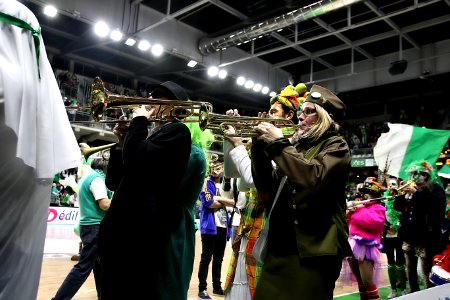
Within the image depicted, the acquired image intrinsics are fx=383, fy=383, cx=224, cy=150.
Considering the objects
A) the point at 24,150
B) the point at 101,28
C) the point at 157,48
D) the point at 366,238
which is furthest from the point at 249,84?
the point at 24,150

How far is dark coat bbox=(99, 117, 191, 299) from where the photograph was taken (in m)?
2.02

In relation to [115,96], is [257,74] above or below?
above

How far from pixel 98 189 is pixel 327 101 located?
2675 millimetres

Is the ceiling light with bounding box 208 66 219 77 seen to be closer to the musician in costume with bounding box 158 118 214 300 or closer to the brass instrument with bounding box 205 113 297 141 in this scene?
the brass instrument with bounding box 205 113 297 141

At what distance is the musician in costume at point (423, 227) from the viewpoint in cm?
560

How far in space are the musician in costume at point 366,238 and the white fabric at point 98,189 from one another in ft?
10.2

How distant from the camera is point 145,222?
2.01 meters

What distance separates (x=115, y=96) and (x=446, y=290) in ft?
11.1

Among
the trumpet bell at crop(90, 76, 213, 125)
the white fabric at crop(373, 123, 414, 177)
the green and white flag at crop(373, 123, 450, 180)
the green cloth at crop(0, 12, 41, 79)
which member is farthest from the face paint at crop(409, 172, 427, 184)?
the green cloth at crop(0, 12, 41, 79)

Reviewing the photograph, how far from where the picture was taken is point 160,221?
6.86ft

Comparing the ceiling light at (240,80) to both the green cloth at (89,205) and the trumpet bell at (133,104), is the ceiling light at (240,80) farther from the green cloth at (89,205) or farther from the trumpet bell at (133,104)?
the trumpet bell at (133,104)

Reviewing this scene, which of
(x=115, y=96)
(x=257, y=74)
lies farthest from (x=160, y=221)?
(x=257, y=74)

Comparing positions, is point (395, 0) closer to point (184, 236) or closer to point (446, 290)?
point (446, 290)

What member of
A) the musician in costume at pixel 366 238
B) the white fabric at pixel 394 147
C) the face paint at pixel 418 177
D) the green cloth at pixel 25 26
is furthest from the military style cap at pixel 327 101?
the white fabric at pixel 394 147
